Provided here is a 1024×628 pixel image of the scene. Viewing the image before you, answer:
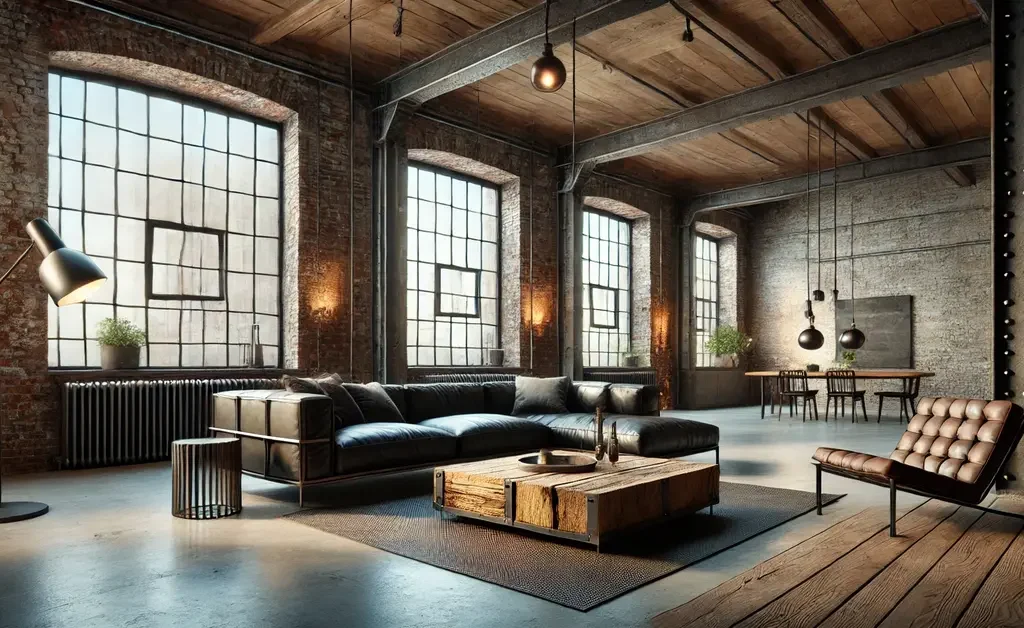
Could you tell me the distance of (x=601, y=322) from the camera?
1330cm

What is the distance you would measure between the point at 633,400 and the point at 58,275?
4.90 metres

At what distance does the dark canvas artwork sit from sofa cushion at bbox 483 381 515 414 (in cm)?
981

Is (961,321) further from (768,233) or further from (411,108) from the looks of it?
(411,108)

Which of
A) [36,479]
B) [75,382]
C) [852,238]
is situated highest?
[852,238]

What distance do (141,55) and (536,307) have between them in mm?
6315

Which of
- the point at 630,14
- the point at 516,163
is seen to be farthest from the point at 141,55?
the point at 516,163

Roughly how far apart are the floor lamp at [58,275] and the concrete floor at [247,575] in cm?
21

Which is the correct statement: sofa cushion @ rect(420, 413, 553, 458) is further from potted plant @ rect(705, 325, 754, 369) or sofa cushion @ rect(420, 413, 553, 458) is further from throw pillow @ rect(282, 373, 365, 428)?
potted plant @ rect(705, 325, 754, 369)

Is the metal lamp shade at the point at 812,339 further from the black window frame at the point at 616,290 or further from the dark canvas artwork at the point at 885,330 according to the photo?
the dark canvas artwork at the point at 885,330

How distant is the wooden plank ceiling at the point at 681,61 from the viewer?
7.16 m

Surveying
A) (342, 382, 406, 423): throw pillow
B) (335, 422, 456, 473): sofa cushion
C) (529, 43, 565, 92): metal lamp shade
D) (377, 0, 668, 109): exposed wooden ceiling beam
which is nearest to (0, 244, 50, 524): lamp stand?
(335, 422, 456, 473): sofa cushion

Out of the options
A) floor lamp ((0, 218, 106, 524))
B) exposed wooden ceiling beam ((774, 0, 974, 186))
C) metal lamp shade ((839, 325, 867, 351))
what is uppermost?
exposed wooden ceiling beam ((774, 0, 974, 186))

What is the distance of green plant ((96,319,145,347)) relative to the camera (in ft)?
Result: 22.5

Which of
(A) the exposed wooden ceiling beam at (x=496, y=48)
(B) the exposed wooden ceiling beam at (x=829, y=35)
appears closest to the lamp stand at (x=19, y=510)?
(A) the exposed wooden ceiling beam at (x=496, y=48)
